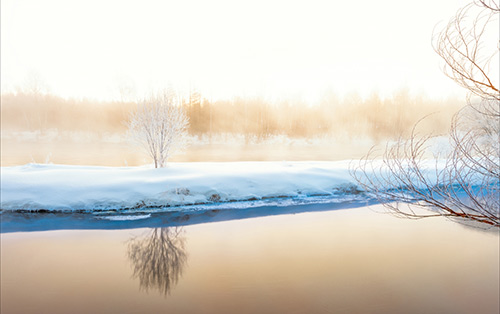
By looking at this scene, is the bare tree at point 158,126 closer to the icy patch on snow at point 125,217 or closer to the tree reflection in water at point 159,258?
the icy patch on snow at point 125,217

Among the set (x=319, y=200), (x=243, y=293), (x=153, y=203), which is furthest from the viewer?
(x=319, y=200)

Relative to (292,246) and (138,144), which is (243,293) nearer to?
(292,246)

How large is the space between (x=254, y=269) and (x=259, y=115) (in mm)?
26712

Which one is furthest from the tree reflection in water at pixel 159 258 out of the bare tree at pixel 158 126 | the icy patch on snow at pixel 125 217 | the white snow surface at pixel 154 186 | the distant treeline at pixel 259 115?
the distant treeline at pixel 259 115

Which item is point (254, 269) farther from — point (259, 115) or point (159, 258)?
point (259, 115)

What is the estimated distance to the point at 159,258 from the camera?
20.2ft

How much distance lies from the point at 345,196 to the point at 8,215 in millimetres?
11263

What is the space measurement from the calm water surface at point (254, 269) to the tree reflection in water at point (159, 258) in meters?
0.02

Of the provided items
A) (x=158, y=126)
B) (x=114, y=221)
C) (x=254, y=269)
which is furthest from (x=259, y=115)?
(x=254, y=269)

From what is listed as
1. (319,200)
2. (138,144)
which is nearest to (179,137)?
(138,144)

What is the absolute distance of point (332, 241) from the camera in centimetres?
713

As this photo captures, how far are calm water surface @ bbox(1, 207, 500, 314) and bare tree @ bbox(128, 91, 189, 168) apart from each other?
564cm

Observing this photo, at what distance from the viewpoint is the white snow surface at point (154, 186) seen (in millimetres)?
8820

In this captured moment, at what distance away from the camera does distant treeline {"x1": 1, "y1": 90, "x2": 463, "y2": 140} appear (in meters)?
27.0
